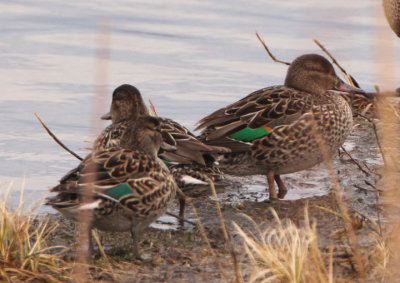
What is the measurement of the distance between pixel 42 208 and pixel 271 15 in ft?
25.3

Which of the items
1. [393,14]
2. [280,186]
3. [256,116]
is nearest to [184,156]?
[256,116]

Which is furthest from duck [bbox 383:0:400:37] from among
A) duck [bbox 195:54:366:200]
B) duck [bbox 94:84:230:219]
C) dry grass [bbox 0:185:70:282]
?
dry grass [bbox 0:185:70:282]

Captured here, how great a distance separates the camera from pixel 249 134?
21.7 ft

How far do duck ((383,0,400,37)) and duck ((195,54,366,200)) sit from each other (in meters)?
3.45

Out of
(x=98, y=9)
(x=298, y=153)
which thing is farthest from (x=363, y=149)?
(x=98, y=9)

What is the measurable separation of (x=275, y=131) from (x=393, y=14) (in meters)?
4.12

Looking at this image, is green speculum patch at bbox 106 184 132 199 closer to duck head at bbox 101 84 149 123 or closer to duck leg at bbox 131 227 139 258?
duck leg at bbox 131 227 139 258

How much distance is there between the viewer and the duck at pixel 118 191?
15.8 ft

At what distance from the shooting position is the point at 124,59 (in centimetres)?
1134

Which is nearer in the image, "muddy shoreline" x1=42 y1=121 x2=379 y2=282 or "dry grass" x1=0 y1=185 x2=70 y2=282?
"dry grass" x1=0 y1=185 x2=70 y2=282

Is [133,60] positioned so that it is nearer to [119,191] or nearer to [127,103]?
[127,103]

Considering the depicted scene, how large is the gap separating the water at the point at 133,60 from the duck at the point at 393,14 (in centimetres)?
42

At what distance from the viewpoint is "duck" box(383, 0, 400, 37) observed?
9.95m

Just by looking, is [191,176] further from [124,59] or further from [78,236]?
[124,59]
